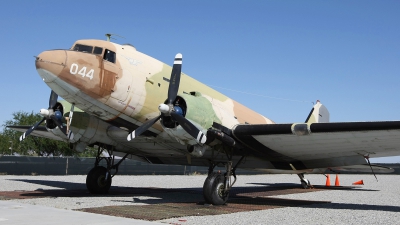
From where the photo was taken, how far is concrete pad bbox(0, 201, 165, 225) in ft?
31.6

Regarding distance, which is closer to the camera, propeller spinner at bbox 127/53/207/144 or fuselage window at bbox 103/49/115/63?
propeller spinner at bbox 127/53/207/144

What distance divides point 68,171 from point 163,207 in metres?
26.0

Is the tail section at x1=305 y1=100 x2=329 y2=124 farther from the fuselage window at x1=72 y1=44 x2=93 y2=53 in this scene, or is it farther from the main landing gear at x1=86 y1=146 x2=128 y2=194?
the fuselage window at x1=72 y1=44 x2=93 y2=53

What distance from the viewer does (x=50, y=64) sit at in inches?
526

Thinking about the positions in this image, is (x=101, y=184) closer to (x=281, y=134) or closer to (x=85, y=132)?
(x=85, y=132)

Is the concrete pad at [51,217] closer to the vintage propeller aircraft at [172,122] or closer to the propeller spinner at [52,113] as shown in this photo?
the vintage propeller aircraft at [172,122]

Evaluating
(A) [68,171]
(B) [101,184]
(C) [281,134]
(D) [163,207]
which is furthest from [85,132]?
(A) [68,171]

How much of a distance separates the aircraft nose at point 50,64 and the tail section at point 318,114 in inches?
596

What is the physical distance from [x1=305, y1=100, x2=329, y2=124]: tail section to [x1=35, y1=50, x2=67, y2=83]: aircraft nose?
1513 centimetres

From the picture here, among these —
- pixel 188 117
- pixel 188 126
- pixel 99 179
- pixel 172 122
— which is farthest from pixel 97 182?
pixel 188 126

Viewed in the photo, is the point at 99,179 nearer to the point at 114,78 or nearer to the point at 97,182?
the point at 97,182

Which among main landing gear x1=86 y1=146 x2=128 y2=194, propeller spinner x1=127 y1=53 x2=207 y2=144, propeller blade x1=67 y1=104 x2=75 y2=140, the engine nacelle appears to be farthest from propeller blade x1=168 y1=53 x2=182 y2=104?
main landing gear x1=86 y1=146 x2=128 y2=194

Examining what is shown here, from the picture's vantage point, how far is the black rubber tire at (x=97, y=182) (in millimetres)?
18609

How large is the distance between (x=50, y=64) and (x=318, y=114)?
16.3m
